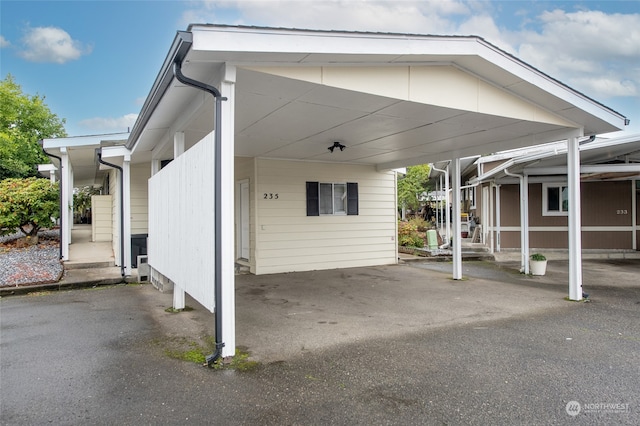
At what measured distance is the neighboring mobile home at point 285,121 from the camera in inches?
132

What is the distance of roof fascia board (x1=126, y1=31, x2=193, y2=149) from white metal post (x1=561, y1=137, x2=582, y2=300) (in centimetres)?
575

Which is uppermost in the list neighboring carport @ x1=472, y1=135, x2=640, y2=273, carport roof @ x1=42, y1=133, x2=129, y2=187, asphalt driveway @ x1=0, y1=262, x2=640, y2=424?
carport roof @ x1=42, y1=133, x2=129, y2=187

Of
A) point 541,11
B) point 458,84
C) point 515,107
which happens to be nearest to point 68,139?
point 458,84

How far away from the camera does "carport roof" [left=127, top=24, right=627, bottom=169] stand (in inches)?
131

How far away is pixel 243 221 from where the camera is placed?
29.5ft

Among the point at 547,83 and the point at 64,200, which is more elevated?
the point at 547,83

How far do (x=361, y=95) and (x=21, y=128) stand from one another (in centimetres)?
3329

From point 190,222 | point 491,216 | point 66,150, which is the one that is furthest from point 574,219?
point 66,150

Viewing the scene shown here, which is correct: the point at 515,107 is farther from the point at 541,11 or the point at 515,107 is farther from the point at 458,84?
the point at 541,11

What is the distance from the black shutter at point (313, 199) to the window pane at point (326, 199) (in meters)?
0.17

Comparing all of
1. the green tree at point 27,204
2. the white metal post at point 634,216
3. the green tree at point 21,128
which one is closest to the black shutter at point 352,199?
the green tree at point 27,204

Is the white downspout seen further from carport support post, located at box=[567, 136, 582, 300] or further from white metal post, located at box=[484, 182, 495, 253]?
white metal post, located at box=[484, 182, 495, 253]

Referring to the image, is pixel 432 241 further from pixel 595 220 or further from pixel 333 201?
pixel 595 220

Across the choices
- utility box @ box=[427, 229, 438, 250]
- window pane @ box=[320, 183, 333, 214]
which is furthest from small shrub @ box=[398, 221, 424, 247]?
window pane @ box=[320, 183, 333, 214]
